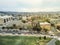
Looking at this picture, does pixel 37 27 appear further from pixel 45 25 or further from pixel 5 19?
pixel 5 19

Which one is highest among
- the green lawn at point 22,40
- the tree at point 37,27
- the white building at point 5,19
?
the white building at point 5,19

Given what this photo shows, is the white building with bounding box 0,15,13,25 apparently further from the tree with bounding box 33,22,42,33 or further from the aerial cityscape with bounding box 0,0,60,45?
the tree with bounding box 33,22,42,33

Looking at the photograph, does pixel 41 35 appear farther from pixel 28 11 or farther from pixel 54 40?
pixel 28 11

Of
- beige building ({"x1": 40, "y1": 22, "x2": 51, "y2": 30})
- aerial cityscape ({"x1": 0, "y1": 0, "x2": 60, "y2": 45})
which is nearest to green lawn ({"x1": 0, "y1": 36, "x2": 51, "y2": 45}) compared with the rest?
aerial cityscape ({"x1": 0, "y1": 0, "x2": 60, "y2": 45})

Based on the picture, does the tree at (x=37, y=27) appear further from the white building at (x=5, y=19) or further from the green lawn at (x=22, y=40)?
the white building at (x=5, y=19)

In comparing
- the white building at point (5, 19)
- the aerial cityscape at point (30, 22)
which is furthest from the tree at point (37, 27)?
the white building at point (5, 19)

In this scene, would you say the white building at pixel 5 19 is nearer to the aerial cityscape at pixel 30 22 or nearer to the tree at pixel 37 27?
the aerial cityscape at pixel 30 22

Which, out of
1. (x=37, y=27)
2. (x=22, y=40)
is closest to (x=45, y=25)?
(x=37, y=27)

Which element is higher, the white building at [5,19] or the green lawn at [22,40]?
the white building at [5,19]
